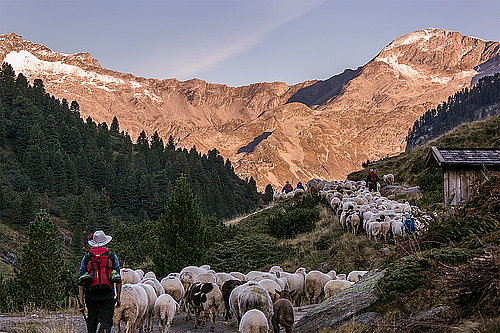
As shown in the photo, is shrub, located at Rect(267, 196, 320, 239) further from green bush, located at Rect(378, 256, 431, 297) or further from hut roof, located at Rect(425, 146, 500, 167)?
green bush, located at Rect(378, 256, 431, 297)

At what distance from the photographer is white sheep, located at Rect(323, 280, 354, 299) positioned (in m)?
12.9

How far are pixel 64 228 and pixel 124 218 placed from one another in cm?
1735

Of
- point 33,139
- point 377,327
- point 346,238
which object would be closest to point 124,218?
point 33,139

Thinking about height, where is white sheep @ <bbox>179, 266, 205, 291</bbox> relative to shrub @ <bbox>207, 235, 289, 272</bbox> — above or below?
above

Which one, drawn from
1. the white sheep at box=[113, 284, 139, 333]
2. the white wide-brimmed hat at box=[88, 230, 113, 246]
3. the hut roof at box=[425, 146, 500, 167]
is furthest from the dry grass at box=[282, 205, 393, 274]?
the white wide-brimmed hat at box=[88, 230, 113, 246]

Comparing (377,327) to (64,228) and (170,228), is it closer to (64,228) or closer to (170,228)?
(170,228)

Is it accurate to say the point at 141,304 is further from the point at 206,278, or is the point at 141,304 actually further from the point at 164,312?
the point at 206,278

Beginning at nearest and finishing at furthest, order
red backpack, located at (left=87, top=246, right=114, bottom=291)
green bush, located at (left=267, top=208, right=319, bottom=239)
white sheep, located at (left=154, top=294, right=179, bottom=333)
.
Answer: red backpack, located at (left=87, top=246, right=114, bottom=291) < white sheep, located at (left=154, top=294, right=179, bottom=333) < green bush, located at (left=267, top=208, right=319, bottom=239)

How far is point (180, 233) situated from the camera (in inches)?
947

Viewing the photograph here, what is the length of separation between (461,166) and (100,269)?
37.7 feet

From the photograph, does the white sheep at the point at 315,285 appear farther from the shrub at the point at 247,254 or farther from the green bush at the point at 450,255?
the shrub at the point at 247,254

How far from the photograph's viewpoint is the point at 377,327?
6648mm

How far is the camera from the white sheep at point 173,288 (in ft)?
42.7

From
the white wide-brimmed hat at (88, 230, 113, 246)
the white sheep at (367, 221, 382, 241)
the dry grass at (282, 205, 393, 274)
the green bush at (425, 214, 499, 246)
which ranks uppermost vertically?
the white wide-brimmed hat at (88, 230, 113, 246)
